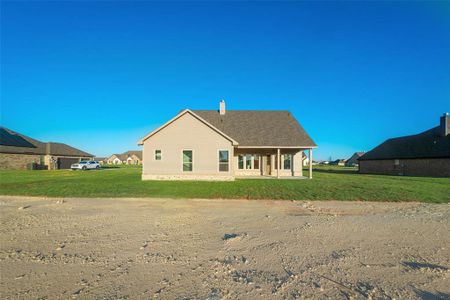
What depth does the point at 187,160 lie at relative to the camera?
1848 cm

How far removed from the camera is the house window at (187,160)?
18438 millimetres

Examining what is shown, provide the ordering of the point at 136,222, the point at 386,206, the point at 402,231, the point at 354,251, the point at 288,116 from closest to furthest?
1. the point at 354,251
2. the point at 402,231
3. the point at 136,222
4. the point at 386,206
5. the point at 288,116

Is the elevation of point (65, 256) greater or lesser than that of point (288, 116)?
lesser

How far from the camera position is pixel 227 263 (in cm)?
405

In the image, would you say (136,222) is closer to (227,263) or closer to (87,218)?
(87,218)

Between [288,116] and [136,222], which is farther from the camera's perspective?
[288,116]

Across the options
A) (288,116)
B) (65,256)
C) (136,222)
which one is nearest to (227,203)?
(136,222)

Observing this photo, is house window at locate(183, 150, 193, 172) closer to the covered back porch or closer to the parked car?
the covered back porch

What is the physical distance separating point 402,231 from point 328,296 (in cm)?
439

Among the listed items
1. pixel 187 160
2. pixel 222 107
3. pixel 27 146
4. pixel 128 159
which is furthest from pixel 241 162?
pixel 128 159

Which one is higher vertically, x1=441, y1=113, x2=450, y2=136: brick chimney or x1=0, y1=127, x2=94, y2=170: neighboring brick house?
x1=441, y1=113, x2=450, y2=136: brick chimney

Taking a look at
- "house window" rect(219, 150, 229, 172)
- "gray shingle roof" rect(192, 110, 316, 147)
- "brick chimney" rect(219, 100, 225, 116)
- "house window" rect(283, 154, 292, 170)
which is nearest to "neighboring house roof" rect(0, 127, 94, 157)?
"gray shingle roof" rect(192, 110, 316, 147)

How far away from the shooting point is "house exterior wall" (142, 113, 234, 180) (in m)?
18.3

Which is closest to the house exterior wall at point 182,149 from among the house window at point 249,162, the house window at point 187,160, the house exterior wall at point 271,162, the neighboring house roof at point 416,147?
the house window at point 187,160
